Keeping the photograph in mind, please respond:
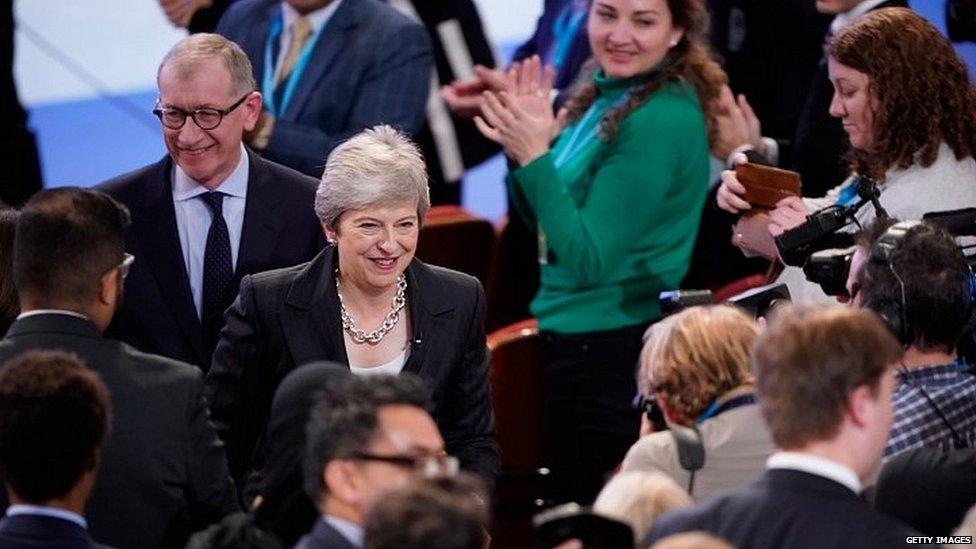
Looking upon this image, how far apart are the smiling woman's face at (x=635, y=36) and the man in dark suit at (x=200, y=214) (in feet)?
3.70

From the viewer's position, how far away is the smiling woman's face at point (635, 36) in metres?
5.30

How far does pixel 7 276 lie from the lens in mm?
4238

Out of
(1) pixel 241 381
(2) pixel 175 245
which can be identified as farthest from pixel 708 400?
(2) pixel 175 245

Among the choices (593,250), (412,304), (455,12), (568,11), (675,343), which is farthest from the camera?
(455,12)

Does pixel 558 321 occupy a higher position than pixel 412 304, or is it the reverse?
pixel 412 304

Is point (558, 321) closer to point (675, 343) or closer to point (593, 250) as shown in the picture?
point (593, 250)

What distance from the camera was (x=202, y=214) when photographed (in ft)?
15.1

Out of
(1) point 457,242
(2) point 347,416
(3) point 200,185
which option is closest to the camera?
(2) point 347,416

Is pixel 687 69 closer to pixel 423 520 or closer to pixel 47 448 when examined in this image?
pixel 47 448

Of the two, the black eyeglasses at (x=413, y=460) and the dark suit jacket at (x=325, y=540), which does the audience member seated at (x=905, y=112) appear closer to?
the black eyeglasses at (x=413, y=460)

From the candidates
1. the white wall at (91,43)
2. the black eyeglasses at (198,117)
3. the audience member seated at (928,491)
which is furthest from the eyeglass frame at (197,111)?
the white wall at (91,43)

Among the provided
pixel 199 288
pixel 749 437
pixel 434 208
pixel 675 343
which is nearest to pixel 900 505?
pixel 749 437

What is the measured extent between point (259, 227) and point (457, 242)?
4.99 feet

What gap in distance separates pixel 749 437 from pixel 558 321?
1.85m
